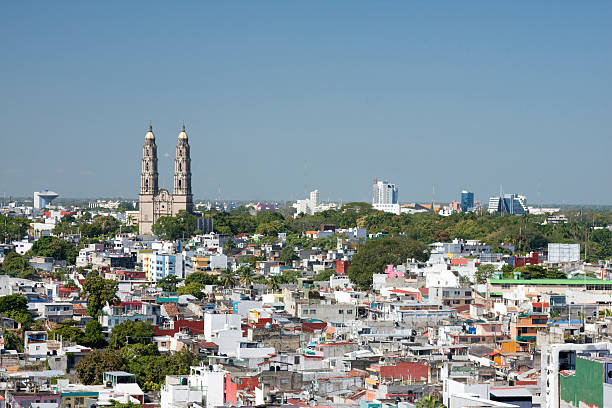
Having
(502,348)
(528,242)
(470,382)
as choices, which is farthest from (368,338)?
(528,242)

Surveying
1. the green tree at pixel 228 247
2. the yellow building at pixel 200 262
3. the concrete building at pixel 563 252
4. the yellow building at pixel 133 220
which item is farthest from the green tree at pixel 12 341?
the yellow building at pixel 133 220

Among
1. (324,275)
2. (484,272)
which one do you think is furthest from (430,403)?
(324,275)

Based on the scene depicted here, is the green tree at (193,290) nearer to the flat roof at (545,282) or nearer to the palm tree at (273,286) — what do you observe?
the palm tree at (273,286)

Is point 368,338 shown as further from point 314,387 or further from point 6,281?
point 6,281

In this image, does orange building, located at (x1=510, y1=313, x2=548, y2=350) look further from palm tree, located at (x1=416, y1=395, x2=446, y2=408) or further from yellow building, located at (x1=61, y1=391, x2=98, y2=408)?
yellow building, located at (x1=61, y1=391, x2=98, y2=408)

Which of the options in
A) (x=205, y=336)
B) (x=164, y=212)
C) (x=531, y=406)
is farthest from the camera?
(x=164, y=212)

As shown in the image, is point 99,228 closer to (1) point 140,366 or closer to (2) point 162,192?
(2) point 162,192
